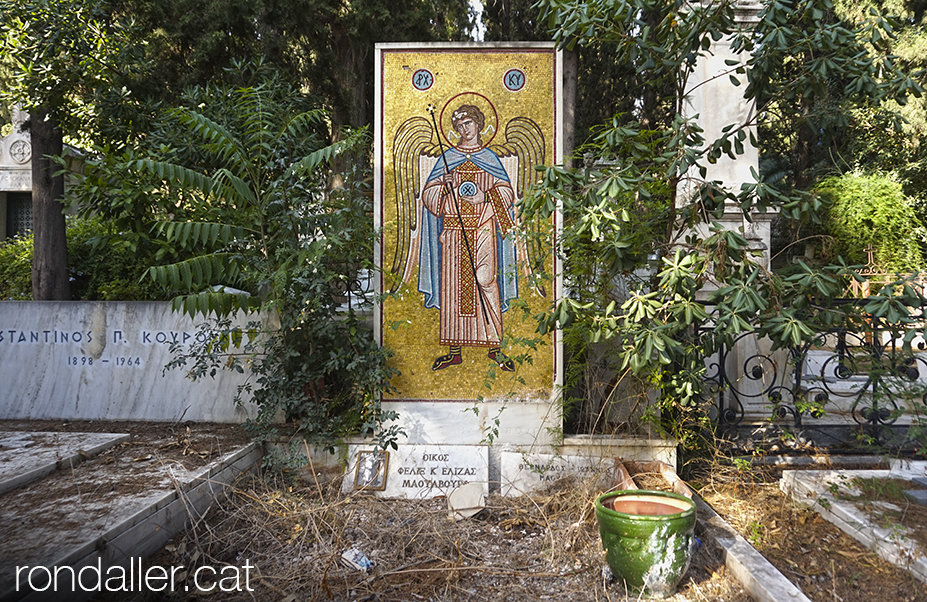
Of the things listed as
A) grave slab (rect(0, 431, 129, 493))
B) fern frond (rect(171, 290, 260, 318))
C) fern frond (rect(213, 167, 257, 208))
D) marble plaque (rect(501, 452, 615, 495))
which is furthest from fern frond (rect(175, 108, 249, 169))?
marble plaque (rect(501, 452, 615, 495))

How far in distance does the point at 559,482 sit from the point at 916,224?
13.6 metres

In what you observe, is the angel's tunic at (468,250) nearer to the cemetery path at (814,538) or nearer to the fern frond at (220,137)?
the fern frond at (220,137)

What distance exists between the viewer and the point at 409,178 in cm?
609

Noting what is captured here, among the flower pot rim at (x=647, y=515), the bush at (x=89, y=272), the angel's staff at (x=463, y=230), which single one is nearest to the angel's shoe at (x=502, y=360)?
the angel's staff at (x=463, y=230)

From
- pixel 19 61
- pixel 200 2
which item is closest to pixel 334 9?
pixel 200 2

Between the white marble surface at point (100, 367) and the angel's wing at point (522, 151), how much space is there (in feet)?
12.3

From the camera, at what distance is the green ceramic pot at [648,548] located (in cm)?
379

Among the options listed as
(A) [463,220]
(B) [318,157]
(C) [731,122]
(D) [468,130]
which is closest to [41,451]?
(B) [318,157]

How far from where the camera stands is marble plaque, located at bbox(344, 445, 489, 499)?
551cm

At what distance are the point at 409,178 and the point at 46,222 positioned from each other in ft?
18.1

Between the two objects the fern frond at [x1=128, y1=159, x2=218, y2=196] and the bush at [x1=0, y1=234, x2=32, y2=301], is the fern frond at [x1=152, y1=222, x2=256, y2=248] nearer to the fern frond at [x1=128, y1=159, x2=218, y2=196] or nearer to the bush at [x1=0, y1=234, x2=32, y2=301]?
the fern frond at [x1=128, y1=159, x2=218, y2=196]

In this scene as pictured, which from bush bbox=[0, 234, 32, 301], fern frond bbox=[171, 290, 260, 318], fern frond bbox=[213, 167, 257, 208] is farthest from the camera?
bush bbox=[0, 234, 32, 301]

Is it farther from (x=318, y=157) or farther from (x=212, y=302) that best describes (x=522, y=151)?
(x=212, y=302)

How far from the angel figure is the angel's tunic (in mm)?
10
